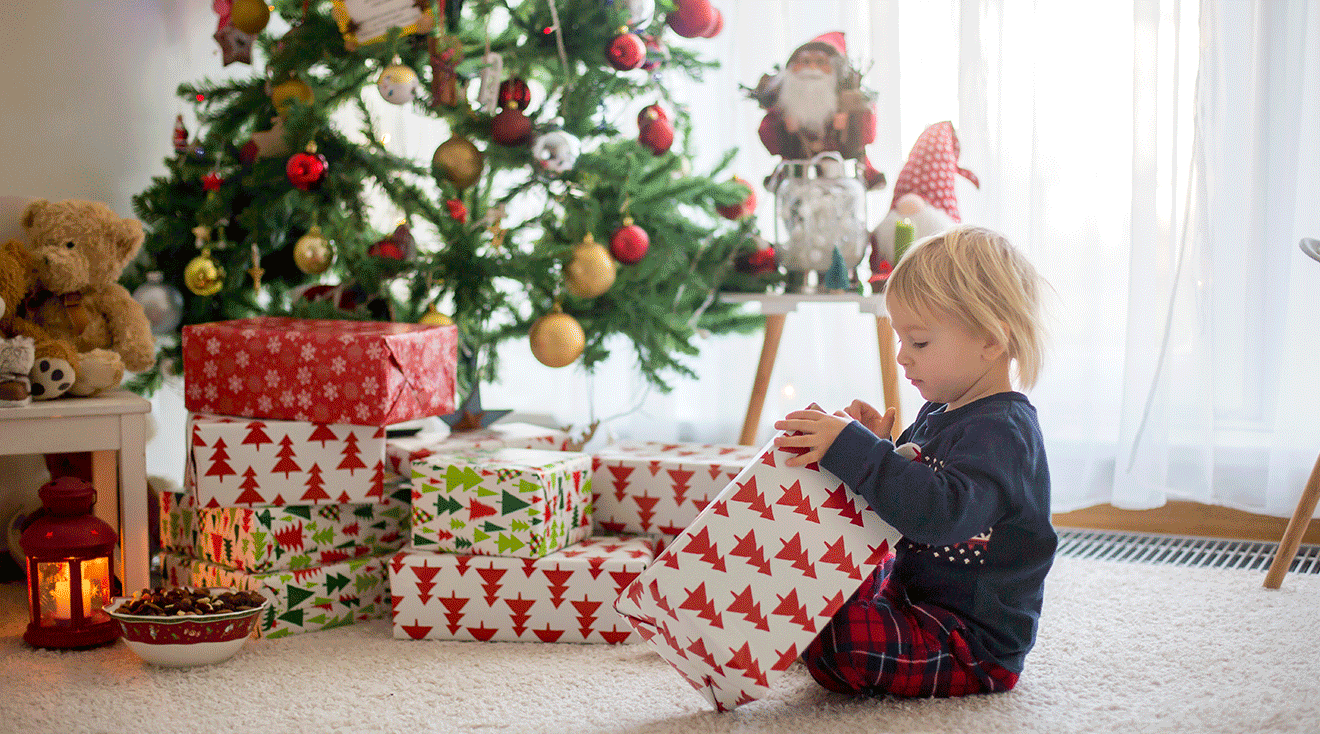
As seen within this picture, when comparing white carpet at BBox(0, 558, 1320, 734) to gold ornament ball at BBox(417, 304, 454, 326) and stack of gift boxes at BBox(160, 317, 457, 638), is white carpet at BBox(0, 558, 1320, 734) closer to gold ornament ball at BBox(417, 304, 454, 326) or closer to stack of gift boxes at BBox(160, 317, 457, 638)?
stack of gift boxes at BBox(160, 317, 457, 638)

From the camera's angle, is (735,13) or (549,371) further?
(549,371)

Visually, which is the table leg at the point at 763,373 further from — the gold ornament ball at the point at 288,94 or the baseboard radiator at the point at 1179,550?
the gold ornament ball at the point at 288,94

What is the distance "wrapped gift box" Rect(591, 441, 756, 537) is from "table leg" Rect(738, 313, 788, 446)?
322mm

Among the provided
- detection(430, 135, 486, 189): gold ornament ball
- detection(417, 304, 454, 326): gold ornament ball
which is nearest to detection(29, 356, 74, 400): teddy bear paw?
detection(417, 304, 454, 326): gold ornament ball

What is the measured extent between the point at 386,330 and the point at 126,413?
0.39 meters

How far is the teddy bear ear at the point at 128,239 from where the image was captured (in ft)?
5.57

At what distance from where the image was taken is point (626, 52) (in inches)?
68.1

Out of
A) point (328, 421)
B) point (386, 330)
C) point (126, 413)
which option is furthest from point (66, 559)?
point (386, 330)

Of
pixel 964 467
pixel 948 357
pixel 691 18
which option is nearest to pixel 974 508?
pixel 964 467

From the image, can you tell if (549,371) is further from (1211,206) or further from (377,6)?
(1211,206)

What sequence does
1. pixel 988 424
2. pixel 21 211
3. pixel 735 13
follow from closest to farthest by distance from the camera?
pixel 988 424 < pixel 21 211 < pixel 735 13

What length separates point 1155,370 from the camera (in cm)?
202

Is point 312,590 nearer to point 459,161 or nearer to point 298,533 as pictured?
point 298,533

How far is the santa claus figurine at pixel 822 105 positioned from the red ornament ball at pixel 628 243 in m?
0.34
